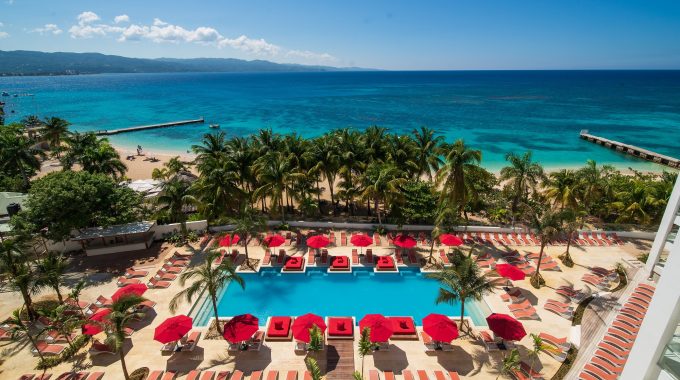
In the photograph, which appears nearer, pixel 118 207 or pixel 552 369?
pixel 552 369

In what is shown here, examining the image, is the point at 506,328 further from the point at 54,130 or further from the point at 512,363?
the point at 54,130

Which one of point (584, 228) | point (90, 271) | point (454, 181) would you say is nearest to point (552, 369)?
point (454, 181)

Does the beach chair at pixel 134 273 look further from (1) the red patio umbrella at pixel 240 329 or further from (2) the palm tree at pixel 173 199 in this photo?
(1) the red patio umbrella at pixel 240 329

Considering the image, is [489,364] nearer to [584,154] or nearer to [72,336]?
[72,336]

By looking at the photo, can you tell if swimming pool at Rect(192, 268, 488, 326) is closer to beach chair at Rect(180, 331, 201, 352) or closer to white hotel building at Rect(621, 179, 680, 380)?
beach chair at Rect(180, 331, 201, 352)

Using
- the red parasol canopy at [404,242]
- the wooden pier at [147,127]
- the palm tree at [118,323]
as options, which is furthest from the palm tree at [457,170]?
the wooden pier at [147,127]

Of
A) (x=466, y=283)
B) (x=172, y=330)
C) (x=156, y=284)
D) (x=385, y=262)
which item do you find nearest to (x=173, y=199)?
(x=156, y=284)

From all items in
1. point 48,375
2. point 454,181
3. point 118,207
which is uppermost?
point 454,181
